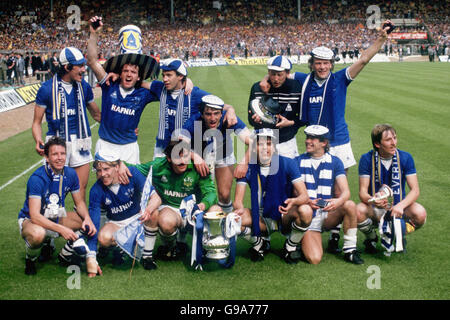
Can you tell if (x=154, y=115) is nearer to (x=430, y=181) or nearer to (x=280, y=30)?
(x=430, y=181)

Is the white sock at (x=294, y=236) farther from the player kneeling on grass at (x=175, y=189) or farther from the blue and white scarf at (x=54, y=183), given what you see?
the blue and white scarf at (x=54, y=183)

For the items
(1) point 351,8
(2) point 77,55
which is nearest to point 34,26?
(1) point 351,8

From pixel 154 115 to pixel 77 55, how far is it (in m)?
11.0

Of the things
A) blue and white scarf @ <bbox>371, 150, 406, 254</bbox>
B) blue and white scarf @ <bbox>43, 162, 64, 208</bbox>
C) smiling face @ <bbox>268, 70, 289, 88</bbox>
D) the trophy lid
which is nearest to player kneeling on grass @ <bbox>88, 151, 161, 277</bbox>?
blue and white scarf @ <bbox>43, 162, 64, 208</bbox>

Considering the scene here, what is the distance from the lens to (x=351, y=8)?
6138 centimetres

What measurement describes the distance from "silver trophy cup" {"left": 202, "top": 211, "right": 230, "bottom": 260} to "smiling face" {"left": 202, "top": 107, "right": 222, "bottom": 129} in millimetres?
1134

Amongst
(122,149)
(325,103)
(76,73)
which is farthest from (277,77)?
(76,73)

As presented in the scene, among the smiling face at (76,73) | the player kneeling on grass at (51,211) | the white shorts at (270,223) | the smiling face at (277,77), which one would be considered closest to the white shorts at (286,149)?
the smiling face at (277,77)

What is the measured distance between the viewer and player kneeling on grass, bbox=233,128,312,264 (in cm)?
520

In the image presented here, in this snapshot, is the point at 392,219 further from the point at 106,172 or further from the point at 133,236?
the point at 106,172

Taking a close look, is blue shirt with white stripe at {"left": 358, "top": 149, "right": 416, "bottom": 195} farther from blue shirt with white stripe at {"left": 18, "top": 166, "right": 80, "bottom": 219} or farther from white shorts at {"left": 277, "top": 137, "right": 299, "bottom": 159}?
blue shirt with white stripe at {"left": 18, "top": 166, "right": 80, "bottom": 219}

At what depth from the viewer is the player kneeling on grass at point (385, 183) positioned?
5.32m

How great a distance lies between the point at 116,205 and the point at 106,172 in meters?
0.43

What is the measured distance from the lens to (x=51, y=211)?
5.13m
